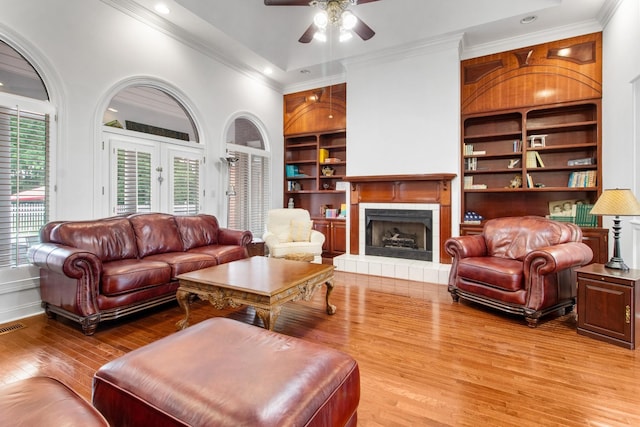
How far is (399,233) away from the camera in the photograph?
541 cm

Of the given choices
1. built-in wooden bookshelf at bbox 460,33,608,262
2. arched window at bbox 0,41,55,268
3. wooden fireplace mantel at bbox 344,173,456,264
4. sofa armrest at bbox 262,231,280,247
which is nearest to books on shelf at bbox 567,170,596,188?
built-in wooden bookshelf at bbox 460,33,608,262

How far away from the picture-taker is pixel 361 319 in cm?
308

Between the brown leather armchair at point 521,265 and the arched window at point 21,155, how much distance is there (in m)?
4.47

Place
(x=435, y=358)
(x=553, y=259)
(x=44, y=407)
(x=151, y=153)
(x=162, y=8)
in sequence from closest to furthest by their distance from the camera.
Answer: (x=44, y=407)
(x=435, y=358)
(x=553, y=259)
(x=162, y=8)
(x=151, y=153)

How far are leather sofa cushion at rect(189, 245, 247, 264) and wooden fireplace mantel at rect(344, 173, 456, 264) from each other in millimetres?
2138

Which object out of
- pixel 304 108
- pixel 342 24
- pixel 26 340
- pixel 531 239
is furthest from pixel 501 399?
pixel 304 108

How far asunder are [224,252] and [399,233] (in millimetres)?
2957

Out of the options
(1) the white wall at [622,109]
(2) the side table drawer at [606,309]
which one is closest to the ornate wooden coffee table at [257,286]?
(2) the side table drawer at [606,309]

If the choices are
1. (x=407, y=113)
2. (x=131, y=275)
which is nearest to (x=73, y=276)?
(x=131, y=275)

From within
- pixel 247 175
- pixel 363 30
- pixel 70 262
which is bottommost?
pixel 70 262

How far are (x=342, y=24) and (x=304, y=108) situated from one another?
3.44 m

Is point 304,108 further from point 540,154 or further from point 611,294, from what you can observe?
point 611,294

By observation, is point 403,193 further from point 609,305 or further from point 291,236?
point 609,305

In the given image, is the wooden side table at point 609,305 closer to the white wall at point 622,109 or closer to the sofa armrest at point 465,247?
the sofa armrest at point 465,247
